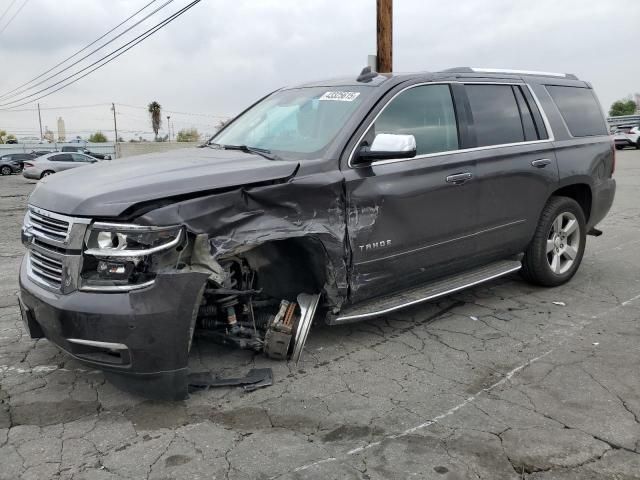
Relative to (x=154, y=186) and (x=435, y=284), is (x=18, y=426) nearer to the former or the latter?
(x=154, y=186)

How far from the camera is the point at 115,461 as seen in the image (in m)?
2.84

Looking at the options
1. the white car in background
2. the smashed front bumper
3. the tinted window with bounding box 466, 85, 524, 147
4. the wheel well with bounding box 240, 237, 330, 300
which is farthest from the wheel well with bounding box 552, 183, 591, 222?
the white car in background

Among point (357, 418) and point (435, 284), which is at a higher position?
point (435, 284)

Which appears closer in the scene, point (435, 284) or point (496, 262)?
point (435, 284)

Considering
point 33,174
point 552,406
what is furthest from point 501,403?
point 33,174

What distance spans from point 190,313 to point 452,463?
158 cm

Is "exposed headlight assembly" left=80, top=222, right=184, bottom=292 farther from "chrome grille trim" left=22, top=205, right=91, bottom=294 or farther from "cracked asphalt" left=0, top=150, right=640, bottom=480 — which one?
"cracked asphalt" left=0, top=150, right=640, bottom=480

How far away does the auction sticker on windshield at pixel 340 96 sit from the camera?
4246 millimetres

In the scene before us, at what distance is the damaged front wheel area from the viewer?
12.3 ft

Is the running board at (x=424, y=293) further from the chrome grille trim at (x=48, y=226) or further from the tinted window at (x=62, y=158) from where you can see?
the tinted window at (x=62, y=158)

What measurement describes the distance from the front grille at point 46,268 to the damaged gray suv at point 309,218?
1 centimetres

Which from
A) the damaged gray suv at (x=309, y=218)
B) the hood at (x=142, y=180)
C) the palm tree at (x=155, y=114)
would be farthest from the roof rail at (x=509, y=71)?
the palm tree at (x=155, y=114)

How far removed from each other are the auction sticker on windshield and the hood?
873 millimetres

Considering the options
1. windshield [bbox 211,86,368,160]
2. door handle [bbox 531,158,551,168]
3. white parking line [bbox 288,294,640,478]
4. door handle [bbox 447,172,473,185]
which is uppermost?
windshield [bbox 211,86,368,160]
